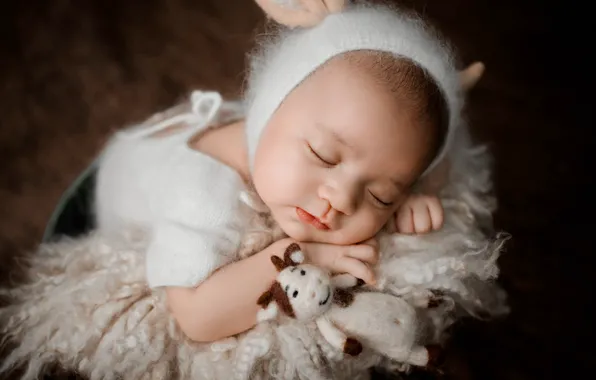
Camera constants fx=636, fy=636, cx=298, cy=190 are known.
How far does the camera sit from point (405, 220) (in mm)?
917

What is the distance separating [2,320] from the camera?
0.91 metres

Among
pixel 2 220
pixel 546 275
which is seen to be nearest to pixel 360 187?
pixel 546 275

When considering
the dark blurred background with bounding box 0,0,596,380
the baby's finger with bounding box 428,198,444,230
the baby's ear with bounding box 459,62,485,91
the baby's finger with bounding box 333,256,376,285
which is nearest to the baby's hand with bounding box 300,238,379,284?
the baby's finger with bounding box 333,256,376,285

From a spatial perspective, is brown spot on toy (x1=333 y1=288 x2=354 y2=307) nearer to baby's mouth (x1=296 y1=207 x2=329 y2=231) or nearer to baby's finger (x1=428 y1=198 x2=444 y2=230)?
baby's mouth (x1=296 y1=207 x2=329 y2=231)

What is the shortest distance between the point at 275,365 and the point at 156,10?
1.11 m

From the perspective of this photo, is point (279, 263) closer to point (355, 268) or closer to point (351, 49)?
point (355, 268)

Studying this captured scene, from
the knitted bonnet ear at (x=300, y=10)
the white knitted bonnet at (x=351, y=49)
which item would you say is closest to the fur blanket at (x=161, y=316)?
the white knitted bonnet at (x=351, y=49)

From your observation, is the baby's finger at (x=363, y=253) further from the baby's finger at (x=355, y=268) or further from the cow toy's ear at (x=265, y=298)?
the cow toy's ear at (x=265, y=298)

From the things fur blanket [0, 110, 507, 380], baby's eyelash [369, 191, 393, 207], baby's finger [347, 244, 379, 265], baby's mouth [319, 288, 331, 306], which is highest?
baby's eyelash [369, 191, 393, 207]

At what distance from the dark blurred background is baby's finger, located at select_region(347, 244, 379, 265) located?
486mm

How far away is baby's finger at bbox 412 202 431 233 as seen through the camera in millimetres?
908

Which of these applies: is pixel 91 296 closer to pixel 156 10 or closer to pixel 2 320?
pixel 2 320

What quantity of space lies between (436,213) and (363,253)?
142mm

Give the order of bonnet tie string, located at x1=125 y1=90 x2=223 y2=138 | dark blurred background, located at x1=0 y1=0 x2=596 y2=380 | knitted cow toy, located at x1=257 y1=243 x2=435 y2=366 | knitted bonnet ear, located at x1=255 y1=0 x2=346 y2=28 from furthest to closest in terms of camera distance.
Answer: dark blurred background, located at x1=0 y1=0 x2=596 y2=380, bonnet tie string, located at x1=125 y1=90 x2=223 y2=138, knitted bonnet ear, located at x1=255 y1=0 x2=346 y2=28, knitted cow toy, located at x1=257 y1=243 x2=435 y2=366
